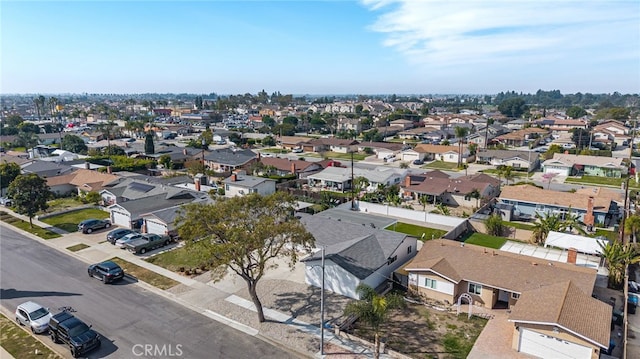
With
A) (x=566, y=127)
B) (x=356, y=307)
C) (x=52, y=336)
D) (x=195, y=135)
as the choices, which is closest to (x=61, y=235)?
(x=52, y=336)

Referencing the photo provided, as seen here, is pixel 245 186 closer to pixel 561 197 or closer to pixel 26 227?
pixel 26 227

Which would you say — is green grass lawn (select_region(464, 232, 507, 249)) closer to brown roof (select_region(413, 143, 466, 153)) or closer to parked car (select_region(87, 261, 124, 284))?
parked car (select_region(87, 261, 124, 284))

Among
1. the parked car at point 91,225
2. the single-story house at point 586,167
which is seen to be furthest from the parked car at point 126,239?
the single-story house at point 586,167

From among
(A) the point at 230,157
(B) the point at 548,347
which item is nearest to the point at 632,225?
(B) the point at 548,347

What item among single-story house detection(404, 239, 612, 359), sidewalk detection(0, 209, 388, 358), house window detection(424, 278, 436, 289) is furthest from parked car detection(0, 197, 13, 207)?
house window detection(424, 278, 436, 289)

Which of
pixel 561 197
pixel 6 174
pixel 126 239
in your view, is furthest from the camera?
pixel 6 174

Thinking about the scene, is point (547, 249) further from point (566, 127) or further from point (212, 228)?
point (566, 127)
